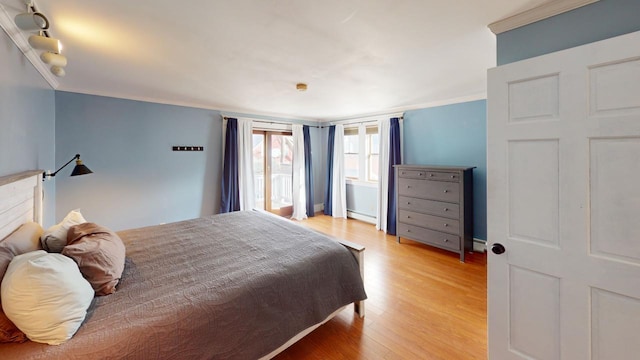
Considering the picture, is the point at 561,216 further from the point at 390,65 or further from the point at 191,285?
the point at 191,285

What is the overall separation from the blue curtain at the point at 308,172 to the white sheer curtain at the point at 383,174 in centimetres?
172

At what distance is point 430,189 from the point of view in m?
3.71

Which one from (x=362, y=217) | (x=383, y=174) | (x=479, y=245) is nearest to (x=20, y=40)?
(x=383, y=174)

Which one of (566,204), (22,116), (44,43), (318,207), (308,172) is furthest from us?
(318,207)

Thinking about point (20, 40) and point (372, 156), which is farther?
point (372, 156)

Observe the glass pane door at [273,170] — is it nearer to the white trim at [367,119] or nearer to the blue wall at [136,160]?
the blue wall at [136,160]

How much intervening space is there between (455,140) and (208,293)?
3.98 m

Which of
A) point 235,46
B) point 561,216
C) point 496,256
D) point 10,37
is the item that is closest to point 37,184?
point 10,37

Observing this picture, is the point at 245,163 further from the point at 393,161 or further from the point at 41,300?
the point at 41,300

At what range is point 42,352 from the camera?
3.36 ft

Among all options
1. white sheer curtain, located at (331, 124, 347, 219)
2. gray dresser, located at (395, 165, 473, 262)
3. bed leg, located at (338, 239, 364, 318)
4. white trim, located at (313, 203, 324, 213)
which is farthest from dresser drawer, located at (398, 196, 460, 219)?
white trim, located at (313, 203, 324, 213)

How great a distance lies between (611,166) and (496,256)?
0.72 m

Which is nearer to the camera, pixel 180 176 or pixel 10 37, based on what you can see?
pixel 10 37

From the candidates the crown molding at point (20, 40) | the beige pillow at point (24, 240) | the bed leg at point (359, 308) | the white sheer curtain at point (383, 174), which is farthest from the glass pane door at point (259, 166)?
the beige pillow at point (24, 240)
